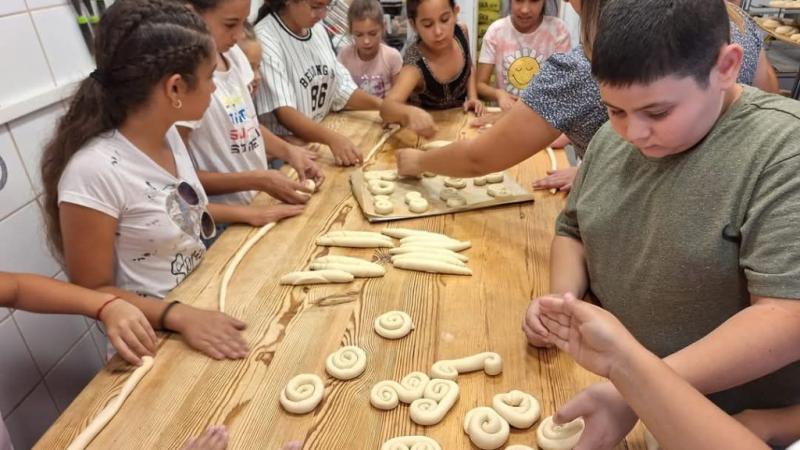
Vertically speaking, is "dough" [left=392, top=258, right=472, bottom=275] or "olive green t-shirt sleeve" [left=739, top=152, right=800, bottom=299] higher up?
"olive green t-shirt sleeve" [left=739, top=152, right=800, bottom=299]

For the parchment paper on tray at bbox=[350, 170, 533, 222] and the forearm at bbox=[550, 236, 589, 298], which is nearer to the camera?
the forearm at bbox=[550, 236, 589, 298]

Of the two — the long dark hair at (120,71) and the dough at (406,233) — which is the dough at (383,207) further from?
the long dark hair at (120,71)

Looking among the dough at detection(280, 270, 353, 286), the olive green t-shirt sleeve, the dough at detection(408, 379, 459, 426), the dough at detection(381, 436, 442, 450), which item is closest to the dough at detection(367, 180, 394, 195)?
the dough at detection(280, 270, 353, 286)

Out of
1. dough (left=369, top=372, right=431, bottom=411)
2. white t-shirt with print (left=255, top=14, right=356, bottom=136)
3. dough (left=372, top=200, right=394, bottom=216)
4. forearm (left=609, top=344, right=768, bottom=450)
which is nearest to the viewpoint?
forearm (left=609, top=344, right=768, bottom=450)

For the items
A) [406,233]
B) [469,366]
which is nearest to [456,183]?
[406,233]

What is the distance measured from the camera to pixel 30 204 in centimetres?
164

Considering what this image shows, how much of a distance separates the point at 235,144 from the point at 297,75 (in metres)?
0.62

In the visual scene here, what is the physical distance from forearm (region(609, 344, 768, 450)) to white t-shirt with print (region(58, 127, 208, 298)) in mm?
1135

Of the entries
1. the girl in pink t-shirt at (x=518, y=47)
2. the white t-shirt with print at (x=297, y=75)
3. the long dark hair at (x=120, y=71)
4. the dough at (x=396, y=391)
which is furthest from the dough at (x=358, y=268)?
the girl in pink t-shirt at (x=518, y=47)

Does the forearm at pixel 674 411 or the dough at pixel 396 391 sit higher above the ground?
the forearm at pixel 674 411

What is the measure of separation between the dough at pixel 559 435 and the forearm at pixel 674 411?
0.65ft

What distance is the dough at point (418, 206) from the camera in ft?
5.32

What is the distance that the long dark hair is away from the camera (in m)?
1.23

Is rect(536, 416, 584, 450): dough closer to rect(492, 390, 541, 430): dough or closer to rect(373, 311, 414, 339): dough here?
rect(492, 390, 541, 430): dough
